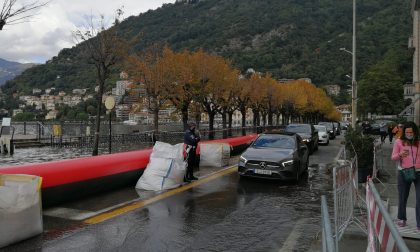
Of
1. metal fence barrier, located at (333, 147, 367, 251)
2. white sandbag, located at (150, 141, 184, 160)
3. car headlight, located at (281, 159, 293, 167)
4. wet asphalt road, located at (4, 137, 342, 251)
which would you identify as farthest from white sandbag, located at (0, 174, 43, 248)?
car headlight, located at (281, 159, 293, 167)

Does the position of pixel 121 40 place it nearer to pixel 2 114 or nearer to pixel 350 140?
pixel 350 140

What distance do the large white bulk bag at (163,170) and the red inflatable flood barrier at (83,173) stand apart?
0.43 meters

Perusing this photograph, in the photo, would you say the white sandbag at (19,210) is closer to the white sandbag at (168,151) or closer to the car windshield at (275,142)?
the white sandbag at (168,151)

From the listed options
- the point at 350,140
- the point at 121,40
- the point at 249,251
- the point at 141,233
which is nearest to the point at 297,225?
the point at 249,251

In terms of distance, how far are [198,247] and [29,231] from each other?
246 centimetres

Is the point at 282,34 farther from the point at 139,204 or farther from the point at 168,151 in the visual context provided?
the point at 139,204

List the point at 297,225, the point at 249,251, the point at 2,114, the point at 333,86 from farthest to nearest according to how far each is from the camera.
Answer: the point at 333,86
the point at 2,114
the point at 297,225
the point at 249,251

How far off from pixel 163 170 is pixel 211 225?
350 cm

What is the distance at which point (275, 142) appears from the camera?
43.3ft

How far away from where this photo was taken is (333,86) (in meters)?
126

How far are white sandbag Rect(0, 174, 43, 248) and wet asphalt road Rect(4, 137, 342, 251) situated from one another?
12.3 inches

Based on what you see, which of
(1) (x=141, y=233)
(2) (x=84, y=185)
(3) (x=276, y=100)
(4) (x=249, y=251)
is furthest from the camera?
(3) (x=276, y=100)

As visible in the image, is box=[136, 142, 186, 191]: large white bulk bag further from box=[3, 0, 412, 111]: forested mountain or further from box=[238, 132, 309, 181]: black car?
box=[3, 0, 412, 111]: forested mountain

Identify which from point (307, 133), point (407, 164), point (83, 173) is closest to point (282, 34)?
point (307, 133)
